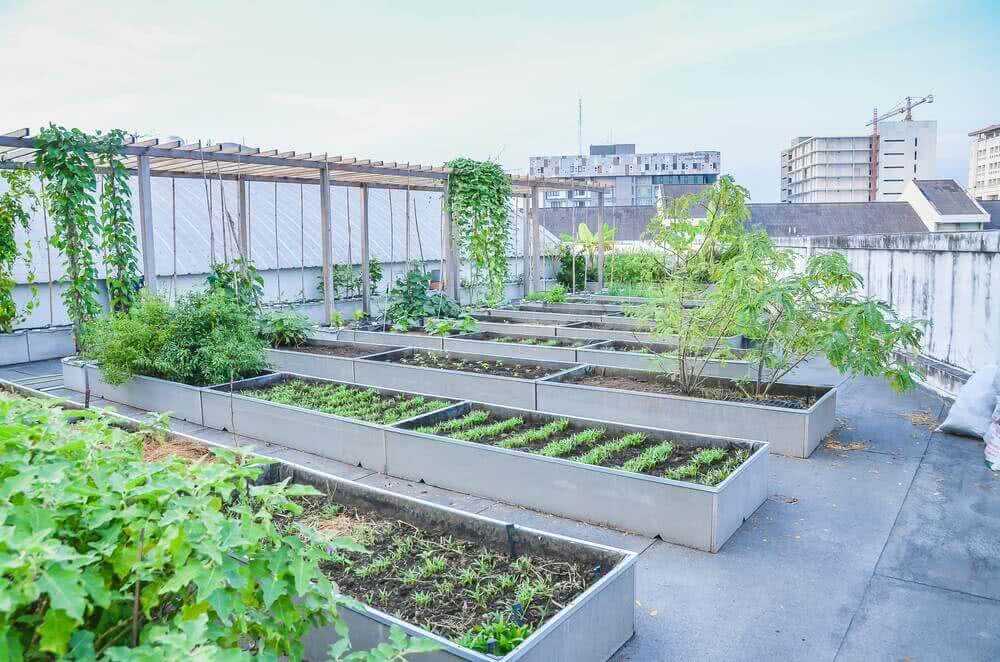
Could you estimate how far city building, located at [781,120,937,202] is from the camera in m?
84.6

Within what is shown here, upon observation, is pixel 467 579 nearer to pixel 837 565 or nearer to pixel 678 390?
pixel 837 565

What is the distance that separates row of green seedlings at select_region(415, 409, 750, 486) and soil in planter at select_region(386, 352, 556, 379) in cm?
197

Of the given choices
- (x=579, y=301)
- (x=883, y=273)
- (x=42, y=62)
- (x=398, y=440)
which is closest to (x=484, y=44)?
(x=579, y=301)

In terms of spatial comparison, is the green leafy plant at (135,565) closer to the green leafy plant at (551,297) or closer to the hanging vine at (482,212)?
the hanging vine at (482,212)

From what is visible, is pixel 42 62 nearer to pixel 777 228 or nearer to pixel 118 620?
pixel 118 620

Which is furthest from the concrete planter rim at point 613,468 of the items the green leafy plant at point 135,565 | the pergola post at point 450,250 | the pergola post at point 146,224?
the pergola post at point 450,250

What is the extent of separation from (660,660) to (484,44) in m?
17.1

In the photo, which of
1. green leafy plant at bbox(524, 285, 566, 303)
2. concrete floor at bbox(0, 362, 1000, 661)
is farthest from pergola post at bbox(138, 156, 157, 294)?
green leafy plant at bbox(524, 285, 566, 303)

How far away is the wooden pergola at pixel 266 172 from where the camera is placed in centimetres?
955

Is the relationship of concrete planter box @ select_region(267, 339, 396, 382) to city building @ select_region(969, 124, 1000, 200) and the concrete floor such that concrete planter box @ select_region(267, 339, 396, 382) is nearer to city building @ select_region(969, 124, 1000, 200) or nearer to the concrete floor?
the concrete floor

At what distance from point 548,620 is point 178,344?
20.3ft

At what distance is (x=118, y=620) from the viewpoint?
6.74ft

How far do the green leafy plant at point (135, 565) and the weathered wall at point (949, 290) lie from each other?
711cm

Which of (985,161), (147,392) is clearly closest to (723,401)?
(147,392)
